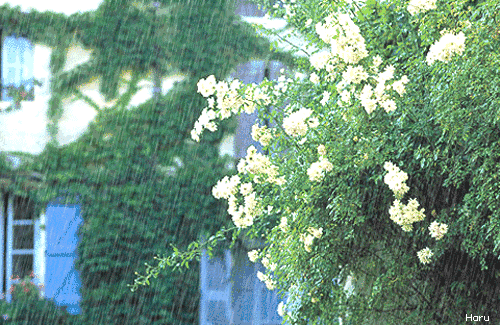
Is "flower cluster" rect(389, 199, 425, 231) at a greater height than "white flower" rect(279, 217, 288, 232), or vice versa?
"white flower" rect(279, 217, 288, 232)

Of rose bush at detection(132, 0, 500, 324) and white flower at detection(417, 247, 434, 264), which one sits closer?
rose bush at detection(132, 0, 500, 324)

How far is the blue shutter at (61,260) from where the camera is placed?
7707 millimetres

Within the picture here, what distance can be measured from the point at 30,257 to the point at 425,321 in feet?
19.5

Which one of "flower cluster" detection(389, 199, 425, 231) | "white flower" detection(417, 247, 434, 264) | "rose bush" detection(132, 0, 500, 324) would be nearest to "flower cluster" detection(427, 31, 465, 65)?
"rose bush" detection(132, 0, 500, 324)

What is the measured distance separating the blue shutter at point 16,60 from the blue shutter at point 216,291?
307 centimetres

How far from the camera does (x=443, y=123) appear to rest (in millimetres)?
2545

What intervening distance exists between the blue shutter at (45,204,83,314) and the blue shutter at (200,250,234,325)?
1.40 m

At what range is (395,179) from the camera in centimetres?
255

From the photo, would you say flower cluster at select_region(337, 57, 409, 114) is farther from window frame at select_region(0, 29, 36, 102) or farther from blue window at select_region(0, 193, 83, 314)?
window frame at select_region(0, 29, 36, 102)

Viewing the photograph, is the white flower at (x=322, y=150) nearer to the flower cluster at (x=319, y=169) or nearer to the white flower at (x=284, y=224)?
the flower cluster at (x=319, y=169)

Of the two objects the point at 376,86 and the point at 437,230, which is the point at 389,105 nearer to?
the point at 376,86

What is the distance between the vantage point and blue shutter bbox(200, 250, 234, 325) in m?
7.81

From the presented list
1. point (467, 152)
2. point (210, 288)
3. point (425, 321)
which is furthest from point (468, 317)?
point (210, 288)

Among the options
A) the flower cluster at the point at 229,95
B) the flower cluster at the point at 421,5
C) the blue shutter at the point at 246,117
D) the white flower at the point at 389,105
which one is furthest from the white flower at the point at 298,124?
the blue shutter at the point at 246,117
